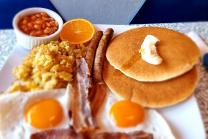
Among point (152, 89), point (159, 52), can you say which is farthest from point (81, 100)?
point (159, 52)

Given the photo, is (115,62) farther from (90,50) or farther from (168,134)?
(168,134)

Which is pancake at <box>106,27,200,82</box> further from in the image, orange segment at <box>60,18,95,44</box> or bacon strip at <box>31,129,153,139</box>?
bacon strip at <box>31,129,153,139</box>

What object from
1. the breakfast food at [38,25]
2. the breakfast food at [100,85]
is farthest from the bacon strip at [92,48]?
the breakfast food at [38,25]

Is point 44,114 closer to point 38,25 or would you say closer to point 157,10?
point 38,25

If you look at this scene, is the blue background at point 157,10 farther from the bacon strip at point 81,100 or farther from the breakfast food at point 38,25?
the bacon strip at point 81,100

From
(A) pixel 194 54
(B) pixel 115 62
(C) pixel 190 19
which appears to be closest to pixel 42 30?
(B) pixel 115 62
